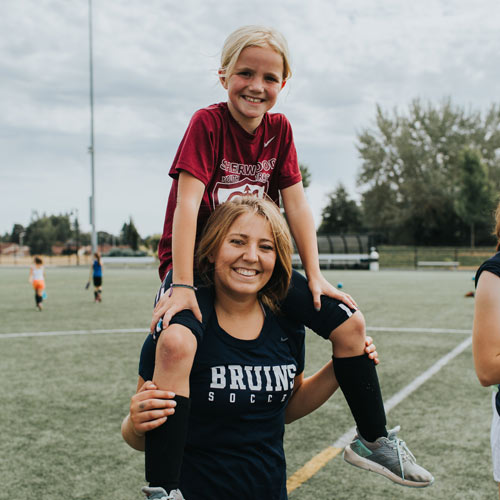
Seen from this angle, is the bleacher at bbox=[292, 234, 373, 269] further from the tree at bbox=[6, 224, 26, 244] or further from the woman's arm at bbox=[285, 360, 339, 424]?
the tree at bbox=[6, 224, 26, 244]

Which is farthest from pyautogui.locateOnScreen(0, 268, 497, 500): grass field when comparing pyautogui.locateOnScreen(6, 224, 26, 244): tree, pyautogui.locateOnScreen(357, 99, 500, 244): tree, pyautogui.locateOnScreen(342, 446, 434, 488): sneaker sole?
pyautogui.locateOnScreen(6, 224, 26, 244): tree

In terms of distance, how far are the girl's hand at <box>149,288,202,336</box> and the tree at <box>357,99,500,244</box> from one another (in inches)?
2092

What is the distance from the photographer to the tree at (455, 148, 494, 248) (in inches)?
1703

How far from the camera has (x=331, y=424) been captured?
213 inches

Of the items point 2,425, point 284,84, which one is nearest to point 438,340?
point 2,425

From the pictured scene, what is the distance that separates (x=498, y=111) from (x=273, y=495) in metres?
57.2

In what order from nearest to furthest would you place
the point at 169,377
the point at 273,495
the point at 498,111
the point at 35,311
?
the point at 169,377 → the point at 273,495 → the point at 35,311 → the point at 498,111

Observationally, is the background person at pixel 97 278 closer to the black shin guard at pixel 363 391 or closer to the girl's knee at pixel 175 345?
the black shin guard at pixel 363 391

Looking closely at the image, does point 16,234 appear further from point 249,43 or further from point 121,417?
point 249,43

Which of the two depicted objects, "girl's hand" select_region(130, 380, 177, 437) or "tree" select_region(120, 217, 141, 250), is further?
"tree" select_region(120, 217, 141, 250)

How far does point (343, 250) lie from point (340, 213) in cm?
2221

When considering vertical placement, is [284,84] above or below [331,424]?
above

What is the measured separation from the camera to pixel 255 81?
8.70 ft

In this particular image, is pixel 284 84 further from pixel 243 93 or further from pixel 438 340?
pixel 438 340
